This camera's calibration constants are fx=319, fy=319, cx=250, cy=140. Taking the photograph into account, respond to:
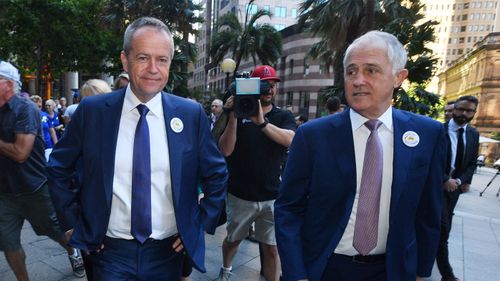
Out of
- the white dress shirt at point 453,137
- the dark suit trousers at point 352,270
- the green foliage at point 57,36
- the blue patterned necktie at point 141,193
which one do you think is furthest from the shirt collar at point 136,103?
the green foliage at point 57,36

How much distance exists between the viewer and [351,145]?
1.64m

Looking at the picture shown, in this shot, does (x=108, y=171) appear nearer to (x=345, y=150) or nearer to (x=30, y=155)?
(x=345, y=150)

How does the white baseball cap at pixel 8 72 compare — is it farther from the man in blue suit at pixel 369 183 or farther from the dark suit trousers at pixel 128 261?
the man in blue suit at pixel 369 183

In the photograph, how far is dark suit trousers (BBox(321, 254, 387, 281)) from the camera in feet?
5.45

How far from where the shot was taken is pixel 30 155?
2.64m

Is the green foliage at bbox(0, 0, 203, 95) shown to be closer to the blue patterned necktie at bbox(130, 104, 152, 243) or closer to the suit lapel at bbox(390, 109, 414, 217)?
the blue patterned necktie at bbox(130, 104, 152, 243)

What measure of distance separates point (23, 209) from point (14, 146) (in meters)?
0.65

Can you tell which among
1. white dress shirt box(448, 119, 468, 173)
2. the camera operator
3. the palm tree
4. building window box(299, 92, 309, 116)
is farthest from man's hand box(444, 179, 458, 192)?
building window box(299, 92, 309, 116)

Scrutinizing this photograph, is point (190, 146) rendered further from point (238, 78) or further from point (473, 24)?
point (473, 24)

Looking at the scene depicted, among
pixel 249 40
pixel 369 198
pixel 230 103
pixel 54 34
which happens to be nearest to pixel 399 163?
pixel 369 198

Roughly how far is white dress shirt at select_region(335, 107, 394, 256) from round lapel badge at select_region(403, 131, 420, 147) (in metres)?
0.07

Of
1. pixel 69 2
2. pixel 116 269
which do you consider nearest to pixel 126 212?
pixel 116 269

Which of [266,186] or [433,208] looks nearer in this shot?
[433,208]

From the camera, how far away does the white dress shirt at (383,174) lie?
1621 mm
